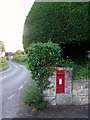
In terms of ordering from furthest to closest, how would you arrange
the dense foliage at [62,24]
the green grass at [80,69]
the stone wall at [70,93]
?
the dense foliage at [62,24]
the green grass at [80,69]
the stone wall at [70,93]

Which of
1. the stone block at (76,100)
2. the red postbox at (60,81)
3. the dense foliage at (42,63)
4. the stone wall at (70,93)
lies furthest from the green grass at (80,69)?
the dense foliage at (42,63)

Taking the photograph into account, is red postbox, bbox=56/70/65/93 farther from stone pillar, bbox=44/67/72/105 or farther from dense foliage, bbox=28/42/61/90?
dense foliage, bbox=28/42/61/90

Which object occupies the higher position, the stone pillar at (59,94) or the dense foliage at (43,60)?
the dense foliage at (43,60)

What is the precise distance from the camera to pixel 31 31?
37.9ft

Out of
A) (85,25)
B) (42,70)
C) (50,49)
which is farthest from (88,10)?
(42,70)

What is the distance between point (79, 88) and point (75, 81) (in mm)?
277

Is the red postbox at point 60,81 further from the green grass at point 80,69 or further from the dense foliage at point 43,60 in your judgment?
the green grass at point 80,69

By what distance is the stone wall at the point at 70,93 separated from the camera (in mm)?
9531

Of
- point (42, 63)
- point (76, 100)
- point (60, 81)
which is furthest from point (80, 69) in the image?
point (42, 63)

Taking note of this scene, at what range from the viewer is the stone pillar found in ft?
31.6

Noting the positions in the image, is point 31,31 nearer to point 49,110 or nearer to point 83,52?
point 83,52

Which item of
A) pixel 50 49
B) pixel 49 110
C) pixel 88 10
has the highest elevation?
pixel 88 10

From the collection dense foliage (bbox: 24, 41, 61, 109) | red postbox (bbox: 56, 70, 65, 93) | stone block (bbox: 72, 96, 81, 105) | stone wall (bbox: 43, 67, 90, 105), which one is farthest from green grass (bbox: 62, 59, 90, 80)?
dense foliage (bbox: 24, 41, 61, 109)

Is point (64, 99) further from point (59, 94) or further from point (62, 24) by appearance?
point (62, 24)
